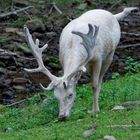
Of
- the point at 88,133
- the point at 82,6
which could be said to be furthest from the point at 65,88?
the point at 82,6

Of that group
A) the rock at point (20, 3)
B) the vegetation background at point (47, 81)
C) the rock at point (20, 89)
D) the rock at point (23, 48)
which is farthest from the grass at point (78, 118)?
the rock at point (20, 3)

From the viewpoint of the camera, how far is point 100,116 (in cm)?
1122

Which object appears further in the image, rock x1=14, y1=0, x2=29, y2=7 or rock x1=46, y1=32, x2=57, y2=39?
rock x1=14, y1=0, x2=29, y2=7

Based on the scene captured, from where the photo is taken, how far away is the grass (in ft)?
32.9

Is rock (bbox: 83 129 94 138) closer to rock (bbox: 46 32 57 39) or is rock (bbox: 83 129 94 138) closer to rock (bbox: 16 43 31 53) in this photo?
rock (bbox: 16 43 31 53)

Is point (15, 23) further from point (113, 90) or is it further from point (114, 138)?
point (114, 138)

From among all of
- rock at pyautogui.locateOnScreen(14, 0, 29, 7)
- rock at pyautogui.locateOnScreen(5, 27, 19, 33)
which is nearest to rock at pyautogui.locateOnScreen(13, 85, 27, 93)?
rock at pyautogui.locateOnScreen(5, 27, 19, 33)

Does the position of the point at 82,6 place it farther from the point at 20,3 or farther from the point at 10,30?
the point at 10,30

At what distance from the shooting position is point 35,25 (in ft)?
71.8

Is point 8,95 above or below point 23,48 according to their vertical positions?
above

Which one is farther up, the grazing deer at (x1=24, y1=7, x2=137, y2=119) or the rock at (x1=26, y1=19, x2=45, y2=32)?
the grazing deer at (x1=24, y1=7, x2=137, y2=119)

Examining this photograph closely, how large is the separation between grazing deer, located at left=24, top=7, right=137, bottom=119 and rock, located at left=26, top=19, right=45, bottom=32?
9.07 metres

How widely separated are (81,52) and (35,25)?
10599 millimetres

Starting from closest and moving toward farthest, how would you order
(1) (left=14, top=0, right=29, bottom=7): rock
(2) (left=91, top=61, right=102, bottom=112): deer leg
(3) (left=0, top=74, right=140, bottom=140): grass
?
(3) (left=0, top=74, right=140, bottom=140): grass → (2) (left=91, top=61, right=102, bottom=112): deer leg → (1) (left=14, top=0, right=29, bottom=7): rock
